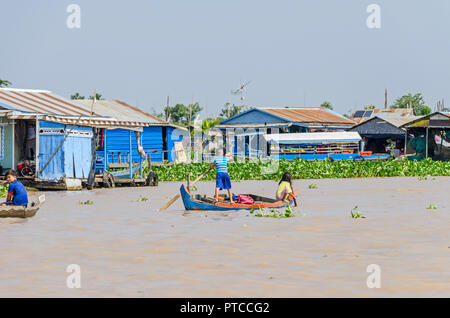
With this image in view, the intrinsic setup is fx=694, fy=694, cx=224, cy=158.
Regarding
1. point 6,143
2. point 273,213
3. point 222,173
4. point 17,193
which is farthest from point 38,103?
point 273,213

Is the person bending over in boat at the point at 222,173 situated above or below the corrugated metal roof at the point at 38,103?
below

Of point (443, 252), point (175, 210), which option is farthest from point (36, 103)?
point (443, 252)

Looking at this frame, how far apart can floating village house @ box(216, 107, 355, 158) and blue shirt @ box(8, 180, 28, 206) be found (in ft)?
96.9

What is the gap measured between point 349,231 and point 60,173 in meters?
12.8

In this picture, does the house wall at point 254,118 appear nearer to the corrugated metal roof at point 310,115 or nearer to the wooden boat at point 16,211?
the corrugated metal roof at point 310,115

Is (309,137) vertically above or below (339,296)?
above

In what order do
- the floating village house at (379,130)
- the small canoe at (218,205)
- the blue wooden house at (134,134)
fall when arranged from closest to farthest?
1. the small canoe at (218,205)
2. the blue wooden house at (134,134)
3. the floating village house at (379,130)

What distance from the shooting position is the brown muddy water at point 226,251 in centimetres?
748

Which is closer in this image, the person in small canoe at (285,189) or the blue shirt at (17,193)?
the blue shirt at (17,193)

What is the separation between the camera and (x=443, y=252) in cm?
958

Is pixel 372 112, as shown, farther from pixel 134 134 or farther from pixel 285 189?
pixel 285 189

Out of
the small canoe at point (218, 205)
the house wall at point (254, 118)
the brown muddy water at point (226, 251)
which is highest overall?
the house wall at point (254, 118)

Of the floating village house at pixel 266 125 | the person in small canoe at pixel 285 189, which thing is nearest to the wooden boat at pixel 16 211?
the person in small canoe at pixel 285 189
